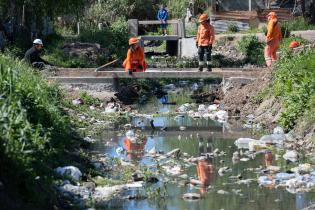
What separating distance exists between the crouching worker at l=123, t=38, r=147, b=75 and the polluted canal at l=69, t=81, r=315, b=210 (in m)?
3.08

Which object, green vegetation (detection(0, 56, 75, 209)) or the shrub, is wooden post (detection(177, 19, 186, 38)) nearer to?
the shrub

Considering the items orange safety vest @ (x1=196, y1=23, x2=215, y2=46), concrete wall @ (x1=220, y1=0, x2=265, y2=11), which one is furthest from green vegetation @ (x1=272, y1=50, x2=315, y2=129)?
concrete wall @ (x1=220, y1=0, x2=265, y2=11)

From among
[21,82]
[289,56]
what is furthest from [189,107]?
[21,82]

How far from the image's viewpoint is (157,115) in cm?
1914

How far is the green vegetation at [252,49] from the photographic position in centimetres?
2998

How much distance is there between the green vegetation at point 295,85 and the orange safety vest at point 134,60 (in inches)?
178

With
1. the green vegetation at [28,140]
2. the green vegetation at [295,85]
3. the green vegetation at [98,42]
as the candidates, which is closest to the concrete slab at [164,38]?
the green vegetation at [98,42]

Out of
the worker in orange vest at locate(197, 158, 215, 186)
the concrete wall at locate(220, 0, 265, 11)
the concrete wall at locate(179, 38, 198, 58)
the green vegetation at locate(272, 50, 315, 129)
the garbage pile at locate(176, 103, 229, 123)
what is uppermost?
the green vegetation at locate(272, 50, 315, 129)

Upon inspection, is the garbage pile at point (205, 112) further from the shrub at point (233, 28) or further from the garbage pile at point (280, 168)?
the shrub at point (233, 28)

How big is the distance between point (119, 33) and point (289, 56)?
1625 cm

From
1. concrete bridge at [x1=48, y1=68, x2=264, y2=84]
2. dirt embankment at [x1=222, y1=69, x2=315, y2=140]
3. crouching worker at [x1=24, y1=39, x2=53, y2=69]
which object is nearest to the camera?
dirt embankment at [x1=222, y1=69, x2=315, y2=140]

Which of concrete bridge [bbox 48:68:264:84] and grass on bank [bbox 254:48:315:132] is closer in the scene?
grass on bank [bbox 254:48:315:132]

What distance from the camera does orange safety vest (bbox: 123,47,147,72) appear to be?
2177 cm

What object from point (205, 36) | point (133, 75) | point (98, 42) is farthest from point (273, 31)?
point (98, 42)
